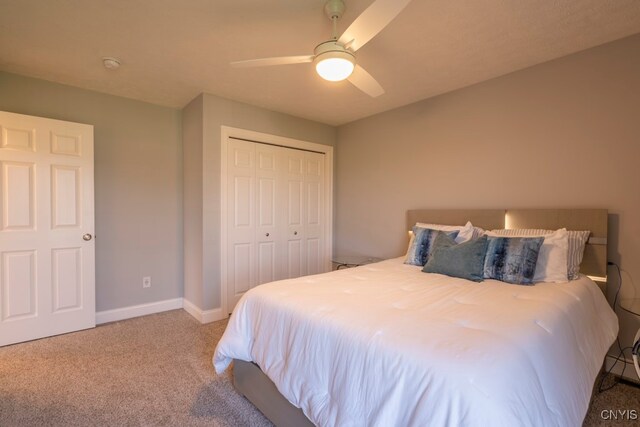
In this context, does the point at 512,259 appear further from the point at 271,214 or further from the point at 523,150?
the point at 271,214

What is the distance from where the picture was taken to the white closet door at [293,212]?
386 centimetres

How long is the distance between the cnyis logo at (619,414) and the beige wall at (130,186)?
3.84 metres

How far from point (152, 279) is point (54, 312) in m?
0.87

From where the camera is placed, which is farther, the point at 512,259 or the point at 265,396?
the point at 512,259

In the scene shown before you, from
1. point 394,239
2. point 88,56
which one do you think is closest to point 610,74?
point 394,239

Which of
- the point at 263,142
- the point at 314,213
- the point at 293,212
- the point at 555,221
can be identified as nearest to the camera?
the point at 555,221

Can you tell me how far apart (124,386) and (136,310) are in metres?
1.48

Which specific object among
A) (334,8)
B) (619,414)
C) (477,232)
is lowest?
(619,414)

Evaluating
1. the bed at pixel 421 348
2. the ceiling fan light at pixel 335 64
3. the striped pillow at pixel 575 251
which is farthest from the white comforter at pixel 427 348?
the ceiling fan light at pixel 335 64

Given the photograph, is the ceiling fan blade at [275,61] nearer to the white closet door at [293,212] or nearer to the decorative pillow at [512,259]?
the decorative pillow at [512,259]

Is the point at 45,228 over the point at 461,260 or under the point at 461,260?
over

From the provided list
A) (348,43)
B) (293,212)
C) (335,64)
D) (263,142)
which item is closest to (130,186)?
(263,142)

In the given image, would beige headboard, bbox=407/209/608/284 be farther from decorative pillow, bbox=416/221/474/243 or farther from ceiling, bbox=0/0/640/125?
ceiling, bbox=0/0/640/125

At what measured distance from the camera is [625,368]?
2.15 meters
